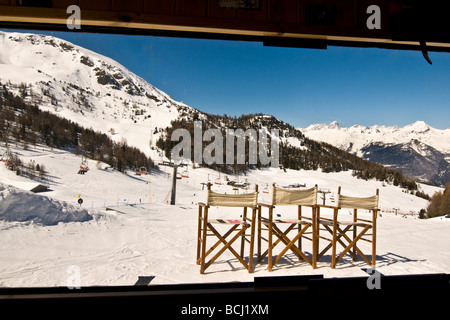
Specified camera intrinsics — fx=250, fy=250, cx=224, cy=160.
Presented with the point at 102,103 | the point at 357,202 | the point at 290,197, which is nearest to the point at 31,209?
the point at 290,197

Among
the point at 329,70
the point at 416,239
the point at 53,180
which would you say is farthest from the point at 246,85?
the point at 53,180

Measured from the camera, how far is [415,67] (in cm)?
455

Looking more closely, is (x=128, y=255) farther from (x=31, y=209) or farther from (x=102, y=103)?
(x=102, y=103)

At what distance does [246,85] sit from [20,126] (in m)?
34.3

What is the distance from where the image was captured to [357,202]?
4.36m

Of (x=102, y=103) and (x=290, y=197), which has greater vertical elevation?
(x=102, y=103)

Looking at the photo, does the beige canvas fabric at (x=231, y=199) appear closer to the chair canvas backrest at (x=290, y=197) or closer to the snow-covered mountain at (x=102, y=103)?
the chair canvas backrest at (x=290, y=197)

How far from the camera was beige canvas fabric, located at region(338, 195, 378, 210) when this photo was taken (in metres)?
4.28

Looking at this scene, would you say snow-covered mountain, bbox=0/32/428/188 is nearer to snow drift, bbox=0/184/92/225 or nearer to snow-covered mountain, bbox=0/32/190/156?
snow-covered mountain, bbox=0/32/190/156

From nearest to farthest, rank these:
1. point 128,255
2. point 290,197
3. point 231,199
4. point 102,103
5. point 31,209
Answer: point 231,199 → point 290,197 → point 128,255 → point 31,209 → point 102,103

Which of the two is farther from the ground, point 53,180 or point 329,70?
point 329,70

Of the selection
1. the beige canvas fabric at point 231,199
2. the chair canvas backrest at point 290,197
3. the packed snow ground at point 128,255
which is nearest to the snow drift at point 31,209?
the packed snow ground at point 128,255
